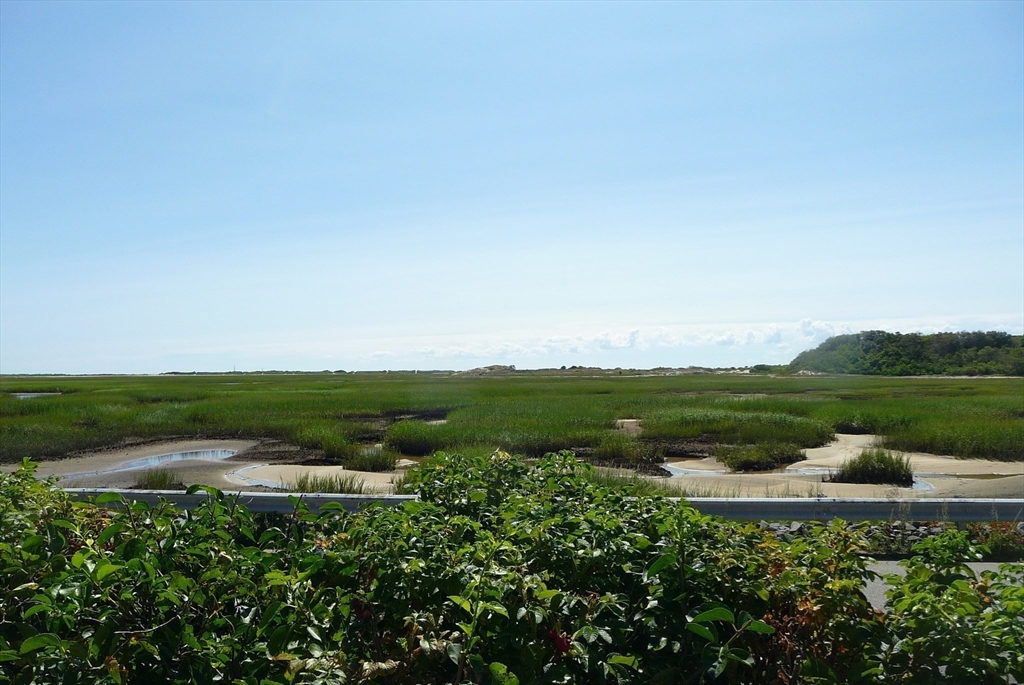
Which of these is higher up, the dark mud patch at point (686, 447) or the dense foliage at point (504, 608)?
the dense foliage at point (504, 608)

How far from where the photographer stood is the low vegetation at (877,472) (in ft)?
54.7

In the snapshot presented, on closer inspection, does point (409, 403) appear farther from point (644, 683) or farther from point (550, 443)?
point (644, 683)

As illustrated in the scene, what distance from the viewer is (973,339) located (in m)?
98.1

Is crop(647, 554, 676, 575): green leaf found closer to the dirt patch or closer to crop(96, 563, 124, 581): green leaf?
crop(96, 563, 124, 581): green leaf

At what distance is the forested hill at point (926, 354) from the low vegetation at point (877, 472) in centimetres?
8021

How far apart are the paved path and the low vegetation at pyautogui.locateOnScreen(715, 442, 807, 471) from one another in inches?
505

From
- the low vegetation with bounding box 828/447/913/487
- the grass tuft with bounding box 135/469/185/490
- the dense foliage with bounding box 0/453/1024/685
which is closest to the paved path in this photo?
the dense foliage with bounding box 0/453/1024/685

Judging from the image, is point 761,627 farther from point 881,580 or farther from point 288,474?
point 288,474

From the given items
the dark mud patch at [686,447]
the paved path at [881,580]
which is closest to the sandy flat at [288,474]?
the dark mud patch at [686,447]

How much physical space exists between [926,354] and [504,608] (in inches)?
4245

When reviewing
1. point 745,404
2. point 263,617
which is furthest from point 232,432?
point 263,617

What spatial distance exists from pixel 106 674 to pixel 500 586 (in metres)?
1.28

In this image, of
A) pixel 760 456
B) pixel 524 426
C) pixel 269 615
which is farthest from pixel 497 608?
pixel 524 426

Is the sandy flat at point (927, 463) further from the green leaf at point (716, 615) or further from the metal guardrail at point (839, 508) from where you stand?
the green leaf at point (716, 615)
